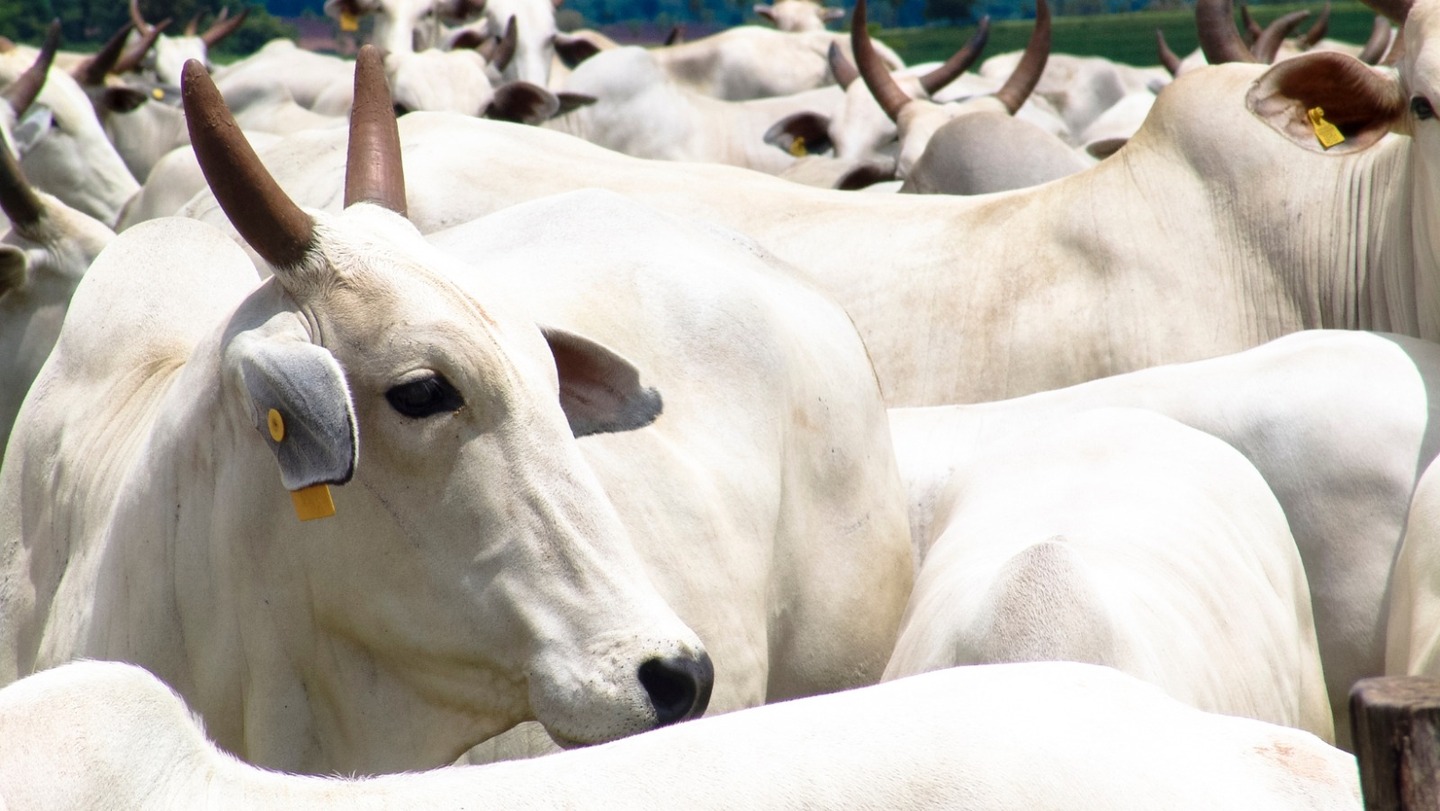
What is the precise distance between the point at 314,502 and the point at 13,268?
2.21 meters

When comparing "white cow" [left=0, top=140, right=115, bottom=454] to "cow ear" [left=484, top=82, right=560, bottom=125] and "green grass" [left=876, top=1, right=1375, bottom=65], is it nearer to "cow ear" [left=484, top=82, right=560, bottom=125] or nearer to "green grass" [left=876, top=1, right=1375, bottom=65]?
"cow ear" [left=484, top=82, right=560, bottom=125]

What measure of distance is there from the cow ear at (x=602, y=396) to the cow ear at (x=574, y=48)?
30.7 feet

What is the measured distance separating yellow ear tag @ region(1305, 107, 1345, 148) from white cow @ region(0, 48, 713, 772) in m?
2.44

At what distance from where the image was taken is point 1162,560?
308 cm

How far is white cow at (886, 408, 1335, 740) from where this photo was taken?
2.55m

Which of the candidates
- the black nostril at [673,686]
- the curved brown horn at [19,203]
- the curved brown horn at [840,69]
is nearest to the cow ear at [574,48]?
the curved brown horn at [840,69]

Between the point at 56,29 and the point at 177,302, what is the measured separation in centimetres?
514

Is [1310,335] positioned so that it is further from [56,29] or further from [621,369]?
[56,29]

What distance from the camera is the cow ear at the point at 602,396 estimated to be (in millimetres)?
2863

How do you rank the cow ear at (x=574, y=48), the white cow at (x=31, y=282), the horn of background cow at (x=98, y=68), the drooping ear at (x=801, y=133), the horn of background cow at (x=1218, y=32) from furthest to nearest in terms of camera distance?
1. the cow ear at (x=574, y=48)
2. the horn of background cow at (x=98, y=68)
3. the drooping ear at (x=801, y=133)
4. the horn of background cow at (x=1218, y=32)
5. the white cow at (x=31, y=282)

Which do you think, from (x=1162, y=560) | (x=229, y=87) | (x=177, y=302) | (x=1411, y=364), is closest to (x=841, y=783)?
(x=1162, y=560)

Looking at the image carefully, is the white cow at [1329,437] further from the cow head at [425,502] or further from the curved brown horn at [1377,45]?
the curved brown horn at [1377,45]

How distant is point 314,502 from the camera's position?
2352 millimetres

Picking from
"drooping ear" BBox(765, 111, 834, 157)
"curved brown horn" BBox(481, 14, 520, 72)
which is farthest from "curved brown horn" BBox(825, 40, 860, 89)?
"curved brown horn" BBox(481, 14, 520, 72)
